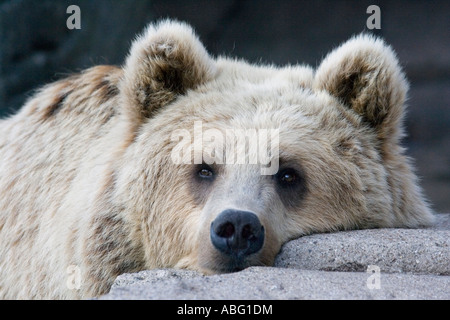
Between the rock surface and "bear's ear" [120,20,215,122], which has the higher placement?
"bear's ear" [120,20,215,122]

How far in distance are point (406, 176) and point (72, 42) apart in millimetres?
7312

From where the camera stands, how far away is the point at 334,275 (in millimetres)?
3691

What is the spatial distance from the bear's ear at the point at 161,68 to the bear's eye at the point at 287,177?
938 mm

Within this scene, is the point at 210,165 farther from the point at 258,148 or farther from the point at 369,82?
the point at 369,82

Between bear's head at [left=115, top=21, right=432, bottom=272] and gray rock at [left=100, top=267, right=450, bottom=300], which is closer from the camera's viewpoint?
gray rock at [left=100, top=267, right=450, bottom=300]

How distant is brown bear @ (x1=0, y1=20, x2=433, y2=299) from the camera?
4344mm

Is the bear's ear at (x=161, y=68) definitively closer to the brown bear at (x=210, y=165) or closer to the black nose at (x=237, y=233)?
the brown bear at (x=210, y=165)

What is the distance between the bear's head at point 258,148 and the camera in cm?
427

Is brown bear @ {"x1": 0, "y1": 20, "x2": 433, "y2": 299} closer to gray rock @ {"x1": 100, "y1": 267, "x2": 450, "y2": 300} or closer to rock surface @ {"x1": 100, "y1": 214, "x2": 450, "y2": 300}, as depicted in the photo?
rock surface @ {"x1": 100, "y1": 214, "x2": 450, "y2": 300}

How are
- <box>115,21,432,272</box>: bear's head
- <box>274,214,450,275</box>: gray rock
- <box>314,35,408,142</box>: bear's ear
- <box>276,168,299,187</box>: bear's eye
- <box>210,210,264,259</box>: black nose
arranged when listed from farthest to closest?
<box>314,35,408,142</box>: bear's ear < <box>276,168,299,187</box>: bear's eye < <box>115,21,432,272</box>: bear's head < <box>274,214,450,275</box>: gray rock < <box>210,210,264,259</box>: black nose

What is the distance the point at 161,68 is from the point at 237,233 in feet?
4.88

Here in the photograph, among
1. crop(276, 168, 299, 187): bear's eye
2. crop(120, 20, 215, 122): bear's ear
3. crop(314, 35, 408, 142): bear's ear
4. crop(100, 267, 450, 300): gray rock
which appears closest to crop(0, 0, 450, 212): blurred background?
crop(120, 20, 215, 122): bear's ear

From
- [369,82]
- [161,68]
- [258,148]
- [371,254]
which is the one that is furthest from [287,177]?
[161,68]
